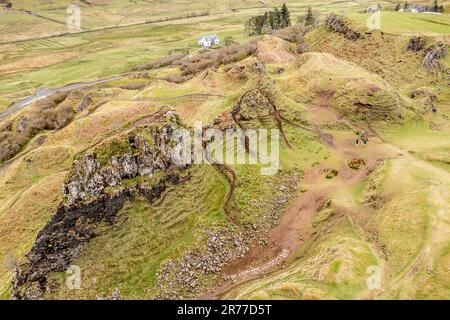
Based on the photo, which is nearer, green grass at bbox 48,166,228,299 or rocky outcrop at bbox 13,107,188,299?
green grass at bbox 48,166,228,299

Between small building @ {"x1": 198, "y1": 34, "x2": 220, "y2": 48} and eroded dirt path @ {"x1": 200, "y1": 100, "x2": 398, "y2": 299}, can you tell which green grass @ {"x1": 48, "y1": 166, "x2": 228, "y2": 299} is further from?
small building @ {"x1": 198, "y1": 34, "x2": 220, "y2": 48}

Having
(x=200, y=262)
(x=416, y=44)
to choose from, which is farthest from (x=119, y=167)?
(x=416, y=44)

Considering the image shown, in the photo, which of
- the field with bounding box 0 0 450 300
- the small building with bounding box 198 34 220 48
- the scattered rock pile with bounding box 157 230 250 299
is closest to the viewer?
the field with bounding box 0 0 450 300

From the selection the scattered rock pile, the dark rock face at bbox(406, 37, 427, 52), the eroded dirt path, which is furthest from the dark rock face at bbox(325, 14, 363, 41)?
the scattered rock pile

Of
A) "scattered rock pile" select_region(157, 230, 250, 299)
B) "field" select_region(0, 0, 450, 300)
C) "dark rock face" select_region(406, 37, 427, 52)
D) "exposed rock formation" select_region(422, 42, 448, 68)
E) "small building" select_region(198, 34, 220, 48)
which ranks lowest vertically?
"scattered rock pile" select_region(157, 230, 250, 299)

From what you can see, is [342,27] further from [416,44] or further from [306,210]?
[306,210]

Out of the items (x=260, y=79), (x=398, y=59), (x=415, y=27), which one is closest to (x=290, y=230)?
(x=260, y=79)
